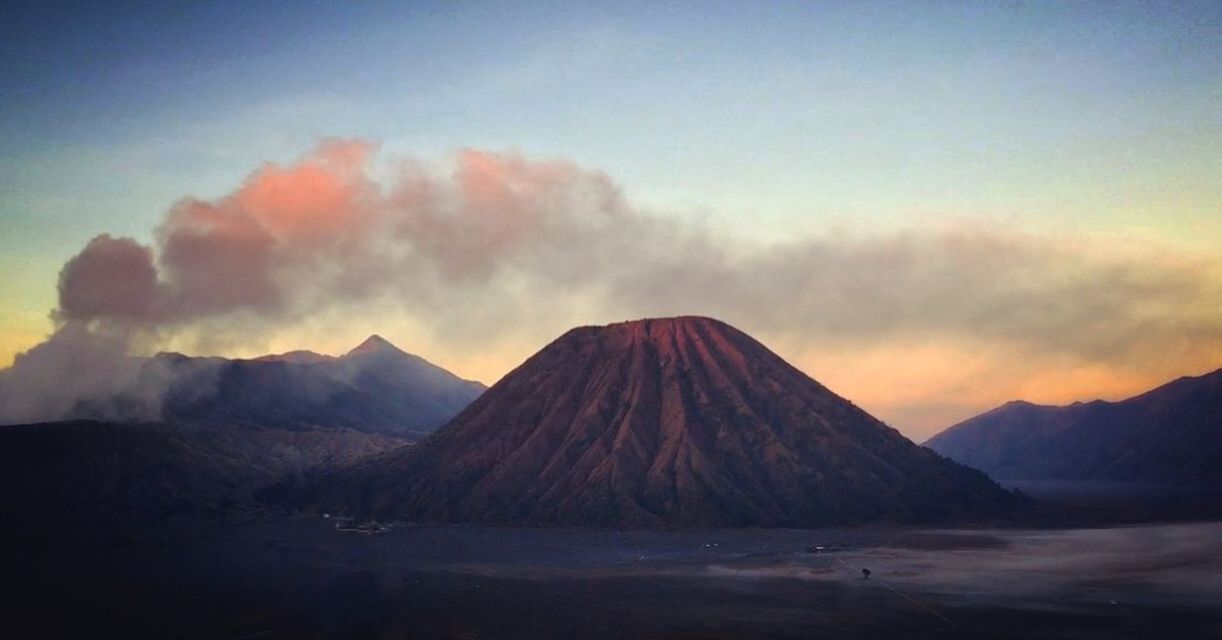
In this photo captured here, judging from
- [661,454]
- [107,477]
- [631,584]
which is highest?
[661,454]

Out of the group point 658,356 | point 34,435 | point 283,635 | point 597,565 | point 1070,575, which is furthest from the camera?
point 658,356

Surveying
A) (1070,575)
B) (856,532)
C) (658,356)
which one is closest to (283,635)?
(1070,575)

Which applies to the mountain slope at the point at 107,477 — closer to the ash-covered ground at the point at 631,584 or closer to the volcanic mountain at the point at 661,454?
the volcanic mountain at the point at 661,454

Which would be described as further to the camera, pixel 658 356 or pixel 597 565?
pixel 658 356

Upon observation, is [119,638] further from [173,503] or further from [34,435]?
[34,435]

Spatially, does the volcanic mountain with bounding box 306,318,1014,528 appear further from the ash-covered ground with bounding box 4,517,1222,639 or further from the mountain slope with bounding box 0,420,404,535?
the mountain slope with bounding box 0,420,404,535

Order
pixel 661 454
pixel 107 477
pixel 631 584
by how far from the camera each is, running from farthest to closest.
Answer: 1. pixel 107 477
2. pixel 661 454
3. pixel 631 584

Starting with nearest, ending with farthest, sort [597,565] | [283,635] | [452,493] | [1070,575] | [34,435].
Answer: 1. [283,635]
2. [1070,575]
3. [597,565]
4. [452,493]
5. [34,435]

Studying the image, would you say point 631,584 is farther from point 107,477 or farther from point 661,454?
point 107,477

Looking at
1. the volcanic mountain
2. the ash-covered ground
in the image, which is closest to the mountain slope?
the volcanic mountain

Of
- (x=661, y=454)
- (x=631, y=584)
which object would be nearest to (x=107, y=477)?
(x=661, y=454)
